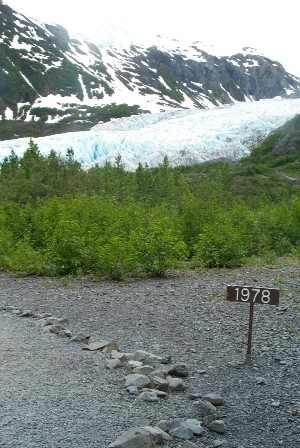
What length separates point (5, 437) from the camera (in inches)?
192

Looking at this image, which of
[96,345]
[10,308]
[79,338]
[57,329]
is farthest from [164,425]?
[10,308]

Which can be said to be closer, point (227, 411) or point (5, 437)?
point (5, 437)

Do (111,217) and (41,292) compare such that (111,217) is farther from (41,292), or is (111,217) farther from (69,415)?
(69,415)

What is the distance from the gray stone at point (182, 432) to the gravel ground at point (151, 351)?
118 millimetres

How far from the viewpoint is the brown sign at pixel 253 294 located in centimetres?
697

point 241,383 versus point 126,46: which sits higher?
point 126,46

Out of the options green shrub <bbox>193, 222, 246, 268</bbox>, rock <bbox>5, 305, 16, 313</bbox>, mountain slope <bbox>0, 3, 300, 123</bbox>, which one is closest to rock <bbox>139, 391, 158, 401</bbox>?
rock <bbox>5, 305, 16, 313</bbox>

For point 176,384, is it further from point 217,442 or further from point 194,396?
point 217,442

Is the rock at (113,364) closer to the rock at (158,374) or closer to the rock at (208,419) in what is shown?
the rock at (158,374)

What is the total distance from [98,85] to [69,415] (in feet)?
426

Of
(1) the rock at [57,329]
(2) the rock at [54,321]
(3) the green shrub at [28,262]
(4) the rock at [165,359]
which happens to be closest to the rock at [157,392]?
(4) the rock at [165,359]

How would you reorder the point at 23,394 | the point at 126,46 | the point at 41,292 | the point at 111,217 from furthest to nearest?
1. the point at 126,46
2. the point at 111,217
3. the point at 41,292
4. the point at 23,394

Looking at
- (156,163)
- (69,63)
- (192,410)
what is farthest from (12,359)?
(69,63)

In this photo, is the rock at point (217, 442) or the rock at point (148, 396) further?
the rock at point (148, 396)
